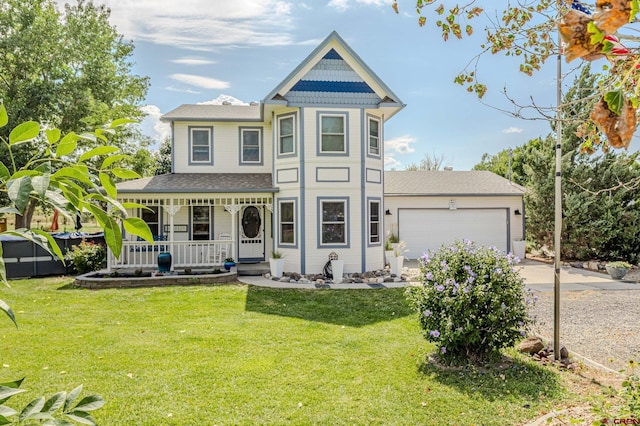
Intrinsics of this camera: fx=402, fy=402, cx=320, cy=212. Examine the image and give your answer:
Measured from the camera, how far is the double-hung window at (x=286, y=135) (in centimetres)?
1329

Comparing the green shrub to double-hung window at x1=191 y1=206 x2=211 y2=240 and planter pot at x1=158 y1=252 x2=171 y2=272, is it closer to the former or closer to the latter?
planter pot at x1=158 y1=252 x2=171 y2=272

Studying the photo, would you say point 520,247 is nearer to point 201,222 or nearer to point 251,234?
point 251,234

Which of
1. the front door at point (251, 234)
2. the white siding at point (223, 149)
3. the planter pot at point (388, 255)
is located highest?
the white siding at point (223, 149)

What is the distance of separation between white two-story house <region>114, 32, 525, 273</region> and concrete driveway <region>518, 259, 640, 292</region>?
195 inches

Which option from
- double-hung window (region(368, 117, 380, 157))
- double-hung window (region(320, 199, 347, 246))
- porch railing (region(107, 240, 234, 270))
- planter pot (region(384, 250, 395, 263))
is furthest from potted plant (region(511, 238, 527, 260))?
porch railing (region(107, 240, 234, 270))

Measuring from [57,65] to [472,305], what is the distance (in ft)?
72.5

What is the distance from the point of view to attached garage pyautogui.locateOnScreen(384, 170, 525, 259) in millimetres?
18594

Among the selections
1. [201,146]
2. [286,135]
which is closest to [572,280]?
[286,135]

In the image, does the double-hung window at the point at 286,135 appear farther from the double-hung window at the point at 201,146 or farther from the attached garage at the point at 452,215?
the attached garage at the point at 452,215

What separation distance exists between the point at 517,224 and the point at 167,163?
24.1 meters

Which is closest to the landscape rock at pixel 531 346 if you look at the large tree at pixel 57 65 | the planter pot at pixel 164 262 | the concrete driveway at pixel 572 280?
the concrete driveway at pixel 572 280

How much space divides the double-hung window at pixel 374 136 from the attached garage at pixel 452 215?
15.4 ft

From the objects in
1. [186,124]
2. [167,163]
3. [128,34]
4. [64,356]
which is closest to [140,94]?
[128,34]

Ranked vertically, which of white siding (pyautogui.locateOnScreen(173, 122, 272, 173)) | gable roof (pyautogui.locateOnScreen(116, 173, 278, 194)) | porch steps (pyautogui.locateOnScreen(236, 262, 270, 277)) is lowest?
porch steps (pyautogui.locateOnScreen(236, 262, 270, 277))
